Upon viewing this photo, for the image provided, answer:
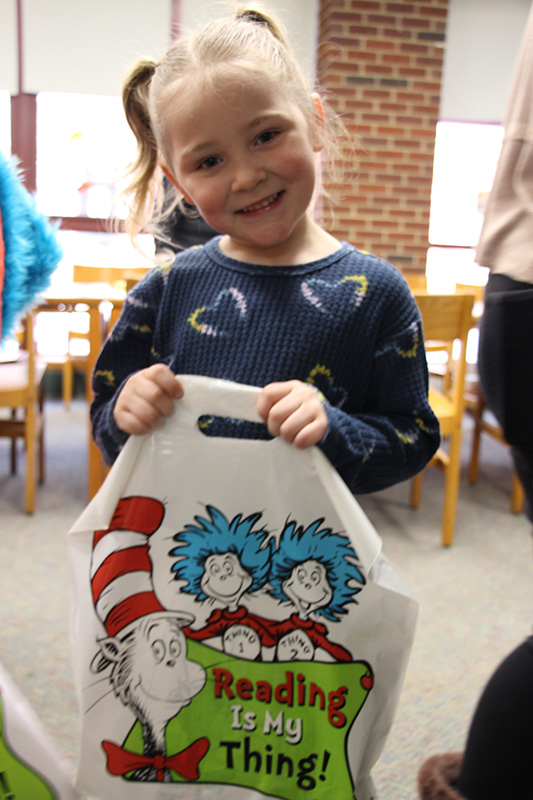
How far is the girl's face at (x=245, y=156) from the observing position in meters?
0.66

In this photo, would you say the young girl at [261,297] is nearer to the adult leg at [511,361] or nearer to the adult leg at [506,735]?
the adult leg at [511,361]

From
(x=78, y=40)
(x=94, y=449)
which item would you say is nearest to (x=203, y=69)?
(x=94, y=449)

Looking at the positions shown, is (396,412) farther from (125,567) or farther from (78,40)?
(78,40)

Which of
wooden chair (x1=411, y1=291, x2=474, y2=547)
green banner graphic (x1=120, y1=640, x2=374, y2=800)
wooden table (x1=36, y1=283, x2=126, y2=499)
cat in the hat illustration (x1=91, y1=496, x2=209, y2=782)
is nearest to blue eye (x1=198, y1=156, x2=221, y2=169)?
cat in the hat illustration (x1=91, y1=496, x2=209, y2=782)

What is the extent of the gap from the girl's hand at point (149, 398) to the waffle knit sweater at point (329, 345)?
6cm

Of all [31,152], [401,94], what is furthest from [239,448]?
[31,152]

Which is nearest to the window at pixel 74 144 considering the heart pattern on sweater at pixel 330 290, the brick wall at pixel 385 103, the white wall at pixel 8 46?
the white wall at pixel 8 46

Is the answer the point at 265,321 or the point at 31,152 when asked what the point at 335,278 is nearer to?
the point at 265,321

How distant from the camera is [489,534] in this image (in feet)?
7.29

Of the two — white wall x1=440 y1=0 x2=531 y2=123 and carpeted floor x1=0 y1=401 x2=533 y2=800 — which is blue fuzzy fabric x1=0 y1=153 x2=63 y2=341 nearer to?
carpeted floor x1=0 y1=401 x2=533 y2=800

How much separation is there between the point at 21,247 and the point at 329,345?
33cm

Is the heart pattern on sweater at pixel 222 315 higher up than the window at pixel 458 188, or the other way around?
the window at pixel 458 188

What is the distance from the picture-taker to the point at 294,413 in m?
0.61

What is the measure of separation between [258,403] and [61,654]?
3.61ft
